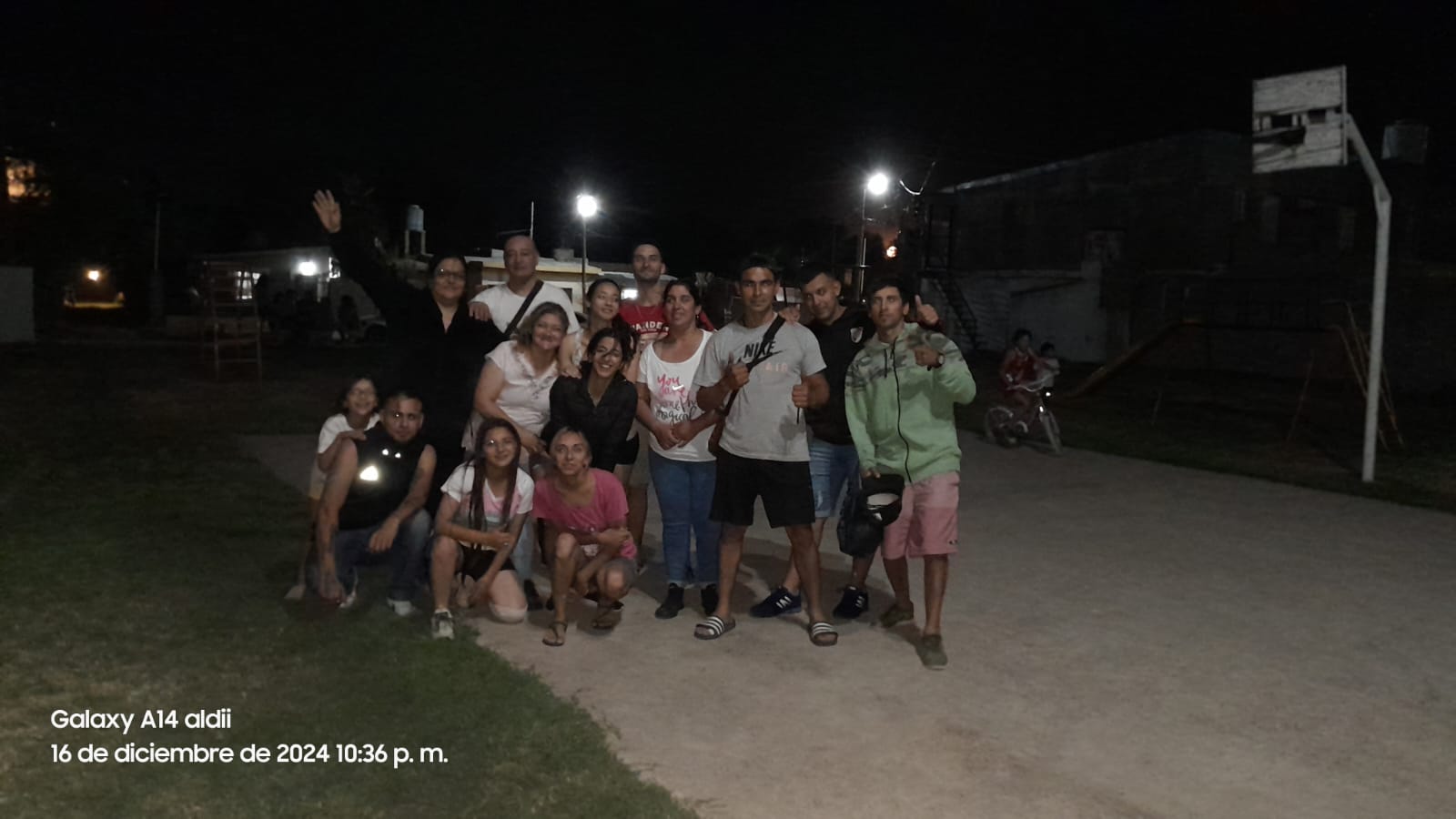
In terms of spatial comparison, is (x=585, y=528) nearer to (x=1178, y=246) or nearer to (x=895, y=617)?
(x=895, y=617)

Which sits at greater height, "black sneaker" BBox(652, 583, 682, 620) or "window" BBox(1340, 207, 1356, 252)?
"window" BBox(1340, 207, 1356, 252)

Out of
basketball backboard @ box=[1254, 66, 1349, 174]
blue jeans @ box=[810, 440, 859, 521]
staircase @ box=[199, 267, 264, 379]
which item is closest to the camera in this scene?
blue jeans @ box=[810, 440, 859, 521]

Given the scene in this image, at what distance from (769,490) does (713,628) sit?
71 cm

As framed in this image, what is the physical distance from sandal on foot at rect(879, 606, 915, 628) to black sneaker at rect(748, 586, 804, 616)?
0.47 m

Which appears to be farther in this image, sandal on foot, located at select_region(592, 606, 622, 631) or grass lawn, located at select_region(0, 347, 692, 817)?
sandal on foot, located at select_region(592, 606, 622, 631)

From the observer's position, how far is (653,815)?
3.46 m

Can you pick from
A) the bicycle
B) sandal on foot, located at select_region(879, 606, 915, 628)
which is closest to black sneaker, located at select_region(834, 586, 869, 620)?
sandal on foot, located at select_region(879, 606, 915, 628)

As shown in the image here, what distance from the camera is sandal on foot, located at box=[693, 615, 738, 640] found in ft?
17.5

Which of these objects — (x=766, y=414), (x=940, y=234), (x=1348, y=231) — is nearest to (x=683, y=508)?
(x=766, y=414)

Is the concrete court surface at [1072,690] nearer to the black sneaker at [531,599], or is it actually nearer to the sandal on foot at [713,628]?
the sandal on foot at [713,628]

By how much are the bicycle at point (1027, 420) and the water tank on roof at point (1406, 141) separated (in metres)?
27.1

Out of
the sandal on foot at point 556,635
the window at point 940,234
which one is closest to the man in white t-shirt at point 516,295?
the sandal on foot at point 556,635

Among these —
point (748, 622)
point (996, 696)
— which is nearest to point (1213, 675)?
point (996, 696)

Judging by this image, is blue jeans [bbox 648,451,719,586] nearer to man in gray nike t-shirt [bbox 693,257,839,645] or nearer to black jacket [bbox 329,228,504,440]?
man in gray nike t-shirt [bbox 693,257,839,645]
